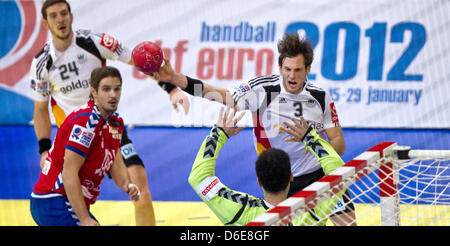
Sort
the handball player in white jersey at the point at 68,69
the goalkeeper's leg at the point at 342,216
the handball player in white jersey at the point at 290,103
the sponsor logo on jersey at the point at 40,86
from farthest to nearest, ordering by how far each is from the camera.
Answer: the sponsor logo on jersey at the point at 40,86
the handball player in white jersey at the point at 68,69
the handball player in white jersey at the point at 290,103
the goalkeeper's leg at the point at 342,216

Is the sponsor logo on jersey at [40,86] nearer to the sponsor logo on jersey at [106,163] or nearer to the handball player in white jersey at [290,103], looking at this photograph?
the handball player in white jersey at [290,103]

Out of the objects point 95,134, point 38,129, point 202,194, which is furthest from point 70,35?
point 202,194

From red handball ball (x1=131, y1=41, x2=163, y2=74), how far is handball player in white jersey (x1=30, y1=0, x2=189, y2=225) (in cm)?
85

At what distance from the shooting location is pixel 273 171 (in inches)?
150

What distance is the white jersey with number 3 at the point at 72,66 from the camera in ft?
22.5

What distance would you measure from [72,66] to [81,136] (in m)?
2.26

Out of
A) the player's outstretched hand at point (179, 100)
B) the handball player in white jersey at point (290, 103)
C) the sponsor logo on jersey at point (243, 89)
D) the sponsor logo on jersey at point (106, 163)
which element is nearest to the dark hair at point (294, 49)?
the handball player in white jersey at point (290, 103)

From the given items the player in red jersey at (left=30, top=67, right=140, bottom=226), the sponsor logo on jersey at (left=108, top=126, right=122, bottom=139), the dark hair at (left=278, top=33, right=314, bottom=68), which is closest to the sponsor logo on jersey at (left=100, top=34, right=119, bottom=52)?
the player in red jersey at (left=30, top=67, right=140, bottom=226)

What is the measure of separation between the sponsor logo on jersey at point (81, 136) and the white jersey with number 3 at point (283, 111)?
1.72 metres

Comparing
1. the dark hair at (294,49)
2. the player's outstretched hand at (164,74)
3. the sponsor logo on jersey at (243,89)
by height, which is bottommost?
the sponsor logo on jersey at (243,89)

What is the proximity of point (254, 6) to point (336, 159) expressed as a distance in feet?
18.7

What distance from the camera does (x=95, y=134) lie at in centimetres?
491

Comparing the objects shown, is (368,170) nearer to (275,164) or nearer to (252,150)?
(275,164)

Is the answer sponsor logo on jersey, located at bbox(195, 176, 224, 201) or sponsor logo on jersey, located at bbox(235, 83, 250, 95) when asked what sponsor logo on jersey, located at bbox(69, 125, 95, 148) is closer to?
sponsor logo on jersey, located at bbox(195, 176, 224, 201)
